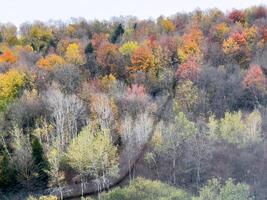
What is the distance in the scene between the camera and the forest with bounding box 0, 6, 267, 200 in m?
37.6

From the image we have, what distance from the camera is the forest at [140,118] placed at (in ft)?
123

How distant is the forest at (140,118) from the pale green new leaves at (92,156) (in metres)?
0.08

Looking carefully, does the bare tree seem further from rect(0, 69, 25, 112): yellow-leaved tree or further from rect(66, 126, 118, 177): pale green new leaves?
rect(0, 69, 25, 112): yellow-leaved tree

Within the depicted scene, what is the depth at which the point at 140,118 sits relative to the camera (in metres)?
42.3

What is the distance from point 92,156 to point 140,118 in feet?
24.1

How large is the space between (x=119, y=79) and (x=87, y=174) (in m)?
19.7

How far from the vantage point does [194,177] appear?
38938 mm

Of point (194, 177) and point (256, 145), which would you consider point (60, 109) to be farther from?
point (256, 145)

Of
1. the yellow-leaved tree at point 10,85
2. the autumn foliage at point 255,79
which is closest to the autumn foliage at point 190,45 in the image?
the autumn foliage at point 255,79

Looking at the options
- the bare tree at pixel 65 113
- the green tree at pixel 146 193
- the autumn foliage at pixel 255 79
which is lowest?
the green tree at pixel 146 193

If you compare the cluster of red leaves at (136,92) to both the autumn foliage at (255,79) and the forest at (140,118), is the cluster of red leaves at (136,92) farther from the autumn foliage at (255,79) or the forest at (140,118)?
the autumn foliage at (255,79)

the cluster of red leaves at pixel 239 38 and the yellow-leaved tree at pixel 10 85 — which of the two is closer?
the yellow-leaved tree at pixel 10 85

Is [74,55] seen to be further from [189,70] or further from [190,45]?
[190,45]

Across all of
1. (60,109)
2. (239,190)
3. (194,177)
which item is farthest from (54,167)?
(239,190)
